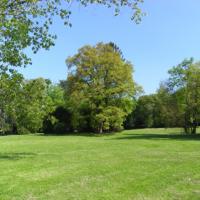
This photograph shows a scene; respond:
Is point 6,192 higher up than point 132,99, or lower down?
lower down

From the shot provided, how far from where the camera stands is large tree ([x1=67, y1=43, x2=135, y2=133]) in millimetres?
52216

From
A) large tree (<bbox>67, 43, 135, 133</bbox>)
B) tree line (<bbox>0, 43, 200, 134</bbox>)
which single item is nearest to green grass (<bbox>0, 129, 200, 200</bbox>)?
tree line (<bbox>0, 43, 200, 134</bbox>)

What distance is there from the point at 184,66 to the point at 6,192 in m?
48.3

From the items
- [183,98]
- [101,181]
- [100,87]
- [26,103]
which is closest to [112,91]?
[100,87]

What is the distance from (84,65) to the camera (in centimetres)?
5359

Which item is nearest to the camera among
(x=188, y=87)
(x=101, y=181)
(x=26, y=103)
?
(x=101, y=181)

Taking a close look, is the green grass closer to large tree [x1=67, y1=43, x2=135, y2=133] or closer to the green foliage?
the green foliage

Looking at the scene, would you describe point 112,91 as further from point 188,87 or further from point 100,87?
point 188,87

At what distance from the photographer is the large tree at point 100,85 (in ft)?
171

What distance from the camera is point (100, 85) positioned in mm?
53031

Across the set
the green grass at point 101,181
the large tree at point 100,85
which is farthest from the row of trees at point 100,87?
the green grass at point 101,181

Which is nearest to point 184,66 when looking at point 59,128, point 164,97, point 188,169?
point 164,97

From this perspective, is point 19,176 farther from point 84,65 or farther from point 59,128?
point 59,128

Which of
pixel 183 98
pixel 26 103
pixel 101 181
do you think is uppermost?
pixel 183 98
